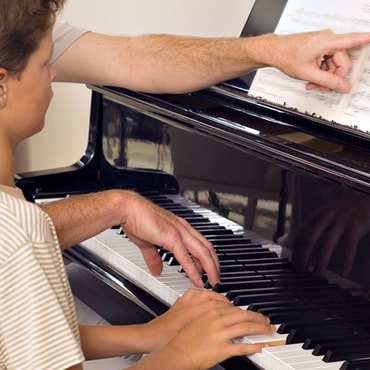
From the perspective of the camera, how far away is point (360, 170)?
150 cm

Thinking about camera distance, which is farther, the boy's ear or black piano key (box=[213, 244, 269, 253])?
black piano key (box=[213, 244, 269, 253])

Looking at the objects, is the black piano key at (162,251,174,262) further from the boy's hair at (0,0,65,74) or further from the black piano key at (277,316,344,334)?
the boy's hair at (0,0,65,74)

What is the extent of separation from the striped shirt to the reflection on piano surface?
1.21ft

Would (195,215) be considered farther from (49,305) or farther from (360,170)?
(49,305)

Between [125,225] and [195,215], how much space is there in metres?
0.27

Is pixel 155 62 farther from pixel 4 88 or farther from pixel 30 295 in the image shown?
pixel 30 295

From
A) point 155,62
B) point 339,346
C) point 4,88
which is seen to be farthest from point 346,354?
point 155,62

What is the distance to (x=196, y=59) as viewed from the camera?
2.04 metres

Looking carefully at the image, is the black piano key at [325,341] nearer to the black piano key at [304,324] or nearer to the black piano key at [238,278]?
the black piano key at [304,324]

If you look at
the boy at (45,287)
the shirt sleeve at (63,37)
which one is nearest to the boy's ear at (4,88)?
the boy at (45,287)

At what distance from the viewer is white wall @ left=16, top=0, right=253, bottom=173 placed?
2.87m

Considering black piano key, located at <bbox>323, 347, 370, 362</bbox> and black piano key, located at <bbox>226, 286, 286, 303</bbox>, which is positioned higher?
black piano key, located at <bbox>323, 347, 370, 362</bbox>

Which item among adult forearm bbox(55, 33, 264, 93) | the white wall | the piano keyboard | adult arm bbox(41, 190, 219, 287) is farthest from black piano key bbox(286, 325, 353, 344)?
the white wall

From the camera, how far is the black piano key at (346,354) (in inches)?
57.1
